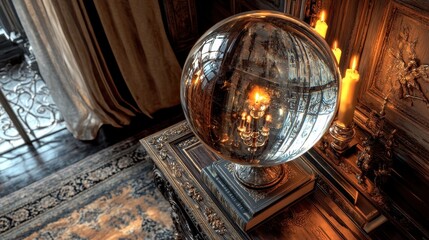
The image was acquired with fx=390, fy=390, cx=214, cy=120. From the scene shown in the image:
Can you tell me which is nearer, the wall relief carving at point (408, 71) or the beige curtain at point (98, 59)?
the wall relief carving at point (408, 71)

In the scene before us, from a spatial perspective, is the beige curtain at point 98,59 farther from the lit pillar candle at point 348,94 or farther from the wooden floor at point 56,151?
the lit pillar candle at point 348,94

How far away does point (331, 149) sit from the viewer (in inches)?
36.9

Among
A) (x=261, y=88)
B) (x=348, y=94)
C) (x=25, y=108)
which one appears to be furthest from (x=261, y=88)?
(x=25, y=108)

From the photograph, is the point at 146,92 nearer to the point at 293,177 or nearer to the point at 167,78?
the point at 167,78

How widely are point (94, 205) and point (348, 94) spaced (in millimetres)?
1056

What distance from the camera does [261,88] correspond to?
29.7 inches

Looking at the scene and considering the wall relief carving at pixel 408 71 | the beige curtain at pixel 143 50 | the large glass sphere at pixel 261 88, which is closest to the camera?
the large glass sphere at pixel 261 88

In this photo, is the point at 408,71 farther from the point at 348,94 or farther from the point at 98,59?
the point at 98,59

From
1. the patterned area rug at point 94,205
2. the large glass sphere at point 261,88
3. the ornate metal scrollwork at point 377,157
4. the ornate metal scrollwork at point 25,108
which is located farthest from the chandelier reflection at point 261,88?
the ornate metal scrollwork at point 25,108

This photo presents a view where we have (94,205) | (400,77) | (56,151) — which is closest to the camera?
(400,77)

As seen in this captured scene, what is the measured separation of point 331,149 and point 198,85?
15.3 inches

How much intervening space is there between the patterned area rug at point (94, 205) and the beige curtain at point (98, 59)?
0.72 feet

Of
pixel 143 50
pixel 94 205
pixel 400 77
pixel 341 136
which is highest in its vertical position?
pixel 400 77

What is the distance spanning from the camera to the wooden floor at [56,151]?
1.64 meters
